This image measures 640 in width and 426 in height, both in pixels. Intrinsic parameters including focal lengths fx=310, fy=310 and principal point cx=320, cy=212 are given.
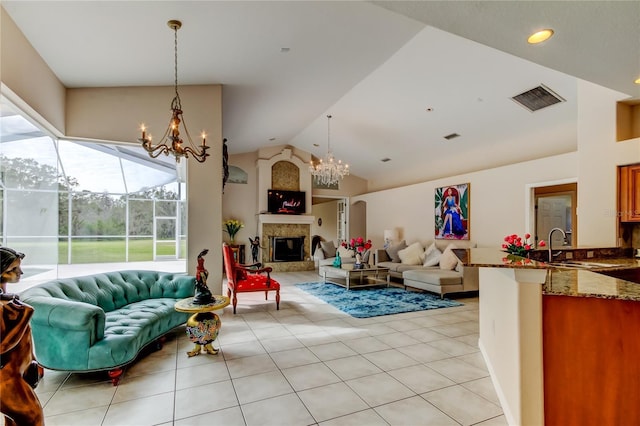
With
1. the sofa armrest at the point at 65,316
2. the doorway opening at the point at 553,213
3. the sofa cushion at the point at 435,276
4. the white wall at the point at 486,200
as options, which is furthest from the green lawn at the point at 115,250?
the doorway opening at the point at 553,213

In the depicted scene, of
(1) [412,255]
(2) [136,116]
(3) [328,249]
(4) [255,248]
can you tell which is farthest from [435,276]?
(2) [136,116]

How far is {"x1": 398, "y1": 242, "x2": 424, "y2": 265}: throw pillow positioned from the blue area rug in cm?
99

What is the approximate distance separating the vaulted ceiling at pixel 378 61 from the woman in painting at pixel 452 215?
26.3 inches

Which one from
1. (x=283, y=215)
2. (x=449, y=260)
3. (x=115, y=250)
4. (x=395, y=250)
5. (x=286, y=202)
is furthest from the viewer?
(x=286, y=202)

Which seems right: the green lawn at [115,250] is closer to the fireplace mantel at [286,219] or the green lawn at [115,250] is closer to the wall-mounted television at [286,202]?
the fireplace mantel at [286,219]

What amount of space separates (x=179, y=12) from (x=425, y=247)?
677 cm

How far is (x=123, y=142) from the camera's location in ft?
14.2

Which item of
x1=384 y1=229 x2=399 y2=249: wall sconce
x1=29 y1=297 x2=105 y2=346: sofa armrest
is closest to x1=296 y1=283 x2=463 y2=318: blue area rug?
x1=384 y1=229 x2=399 y2=249: wall sconce

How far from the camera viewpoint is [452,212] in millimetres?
7066

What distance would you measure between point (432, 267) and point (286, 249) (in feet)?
15.3

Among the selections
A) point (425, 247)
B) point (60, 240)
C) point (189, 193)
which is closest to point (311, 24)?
point (189, 193)

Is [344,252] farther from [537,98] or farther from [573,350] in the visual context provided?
[573,350]

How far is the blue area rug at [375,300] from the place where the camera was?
4.84m

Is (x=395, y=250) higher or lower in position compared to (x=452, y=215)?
lower
